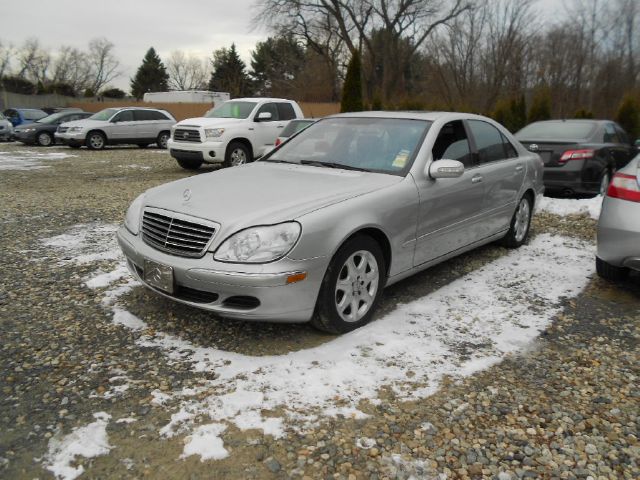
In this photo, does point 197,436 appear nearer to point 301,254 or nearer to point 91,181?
point 301,254

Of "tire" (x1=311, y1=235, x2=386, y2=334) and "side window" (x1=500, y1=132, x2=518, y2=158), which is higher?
"side window" (x1=500, y1=132, x2=518, y2=158)

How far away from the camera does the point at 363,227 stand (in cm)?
356

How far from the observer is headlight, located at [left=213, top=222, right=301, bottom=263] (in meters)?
3.19

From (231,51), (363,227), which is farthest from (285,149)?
(231,51)

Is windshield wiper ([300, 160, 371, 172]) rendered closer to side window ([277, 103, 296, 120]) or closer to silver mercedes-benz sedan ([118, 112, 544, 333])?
silver mercedes-benz sedan ([118, 112, 544, 333])

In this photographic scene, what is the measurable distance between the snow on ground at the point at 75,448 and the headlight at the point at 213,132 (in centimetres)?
958

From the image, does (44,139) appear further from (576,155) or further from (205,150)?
(576,155)

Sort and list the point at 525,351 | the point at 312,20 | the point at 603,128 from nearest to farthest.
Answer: the point at 525,351 < the point at 603,128 < the point at 312,20

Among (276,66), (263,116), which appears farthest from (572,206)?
(276,66)

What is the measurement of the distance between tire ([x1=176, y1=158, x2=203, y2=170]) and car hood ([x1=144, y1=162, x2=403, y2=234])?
806cm

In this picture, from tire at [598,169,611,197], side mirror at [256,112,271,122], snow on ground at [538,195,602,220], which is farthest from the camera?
side mirror at [256,112,271,122]

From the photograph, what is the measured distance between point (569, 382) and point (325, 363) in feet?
4.66

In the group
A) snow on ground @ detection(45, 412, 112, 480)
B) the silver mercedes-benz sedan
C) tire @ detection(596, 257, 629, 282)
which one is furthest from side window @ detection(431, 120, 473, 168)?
snow on ground @ detection(45, 412, 112, 480)

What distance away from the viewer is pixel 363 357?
10.9 ft
